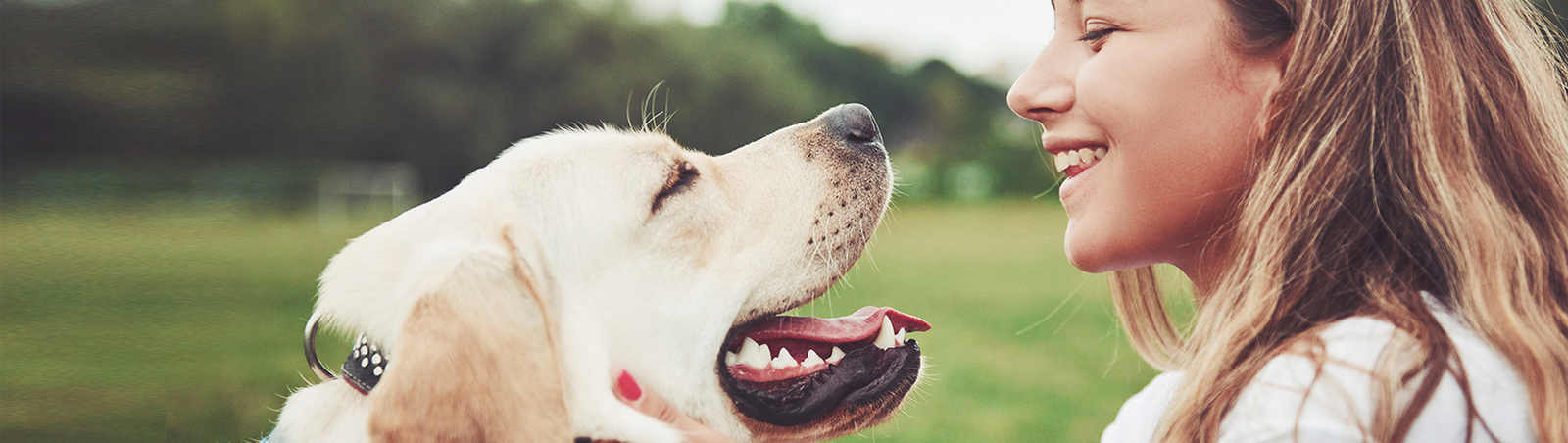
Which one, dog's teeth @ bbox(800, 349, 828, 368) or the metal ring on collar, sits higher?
the metal ring on collar

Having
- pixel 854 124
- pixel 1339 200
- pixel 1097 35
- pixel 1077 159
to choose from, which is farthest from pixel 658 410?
pixel 1339 200

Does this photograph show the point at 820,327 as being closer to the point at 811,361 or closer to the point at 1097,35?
the point at 811,361

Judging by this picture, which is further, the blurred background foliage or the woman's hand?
the blurred background foliage

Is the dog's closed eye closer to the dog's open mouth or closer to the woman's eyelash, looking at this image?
the dog's open mouth

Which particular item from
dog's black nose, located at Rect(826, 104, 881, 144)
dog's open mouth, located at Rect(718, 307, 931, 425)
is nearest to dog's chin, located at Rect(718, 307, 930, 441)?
dog's open mouth, located at Rect(718, 307, 931, 425)

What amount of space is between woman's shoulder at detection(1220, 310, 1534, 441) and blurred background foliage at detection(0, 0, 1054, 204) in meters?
1.68

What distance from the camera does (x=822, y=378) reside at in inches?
85.9

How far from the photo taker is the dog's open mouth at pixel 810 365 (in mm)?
2125

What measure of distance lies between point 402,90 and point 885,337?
28221mm

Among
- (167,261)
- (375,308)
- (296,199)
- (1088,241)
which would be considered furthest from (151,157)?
(296,199)

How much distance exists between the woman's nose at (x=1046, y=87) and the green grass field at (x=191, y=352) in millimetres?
696

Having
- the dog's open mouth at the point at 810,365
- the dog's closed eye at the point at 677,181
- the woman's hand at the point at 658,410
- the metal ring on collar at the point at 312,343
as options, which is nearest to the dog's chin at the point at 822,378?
the dog's open mouth at the point at 810,365

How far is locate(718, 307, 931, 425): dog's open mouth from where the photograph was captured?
2.12 meters

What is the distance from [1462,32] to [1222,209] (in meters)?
0.54
